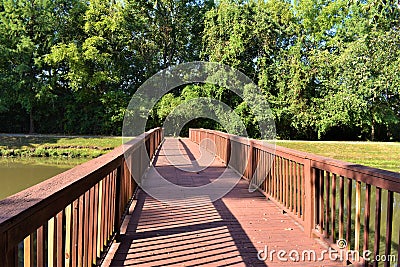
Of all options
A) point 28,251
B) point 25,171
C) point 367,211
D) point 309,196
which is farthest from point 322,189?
point 25,171

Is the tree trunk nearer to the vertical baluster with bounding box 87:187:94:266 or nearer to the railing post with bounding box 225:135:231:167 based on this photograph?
the railing post with bounding box 225:135:231:167

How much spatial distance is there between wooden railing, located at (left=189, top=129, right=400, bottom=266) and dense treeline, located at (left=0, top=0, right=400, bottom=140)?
14.9 m

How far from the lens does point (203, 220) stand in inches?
155

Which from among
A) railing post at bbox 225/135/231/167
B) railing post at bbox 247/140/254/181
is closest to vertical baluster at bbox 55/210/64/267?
railing post at bbox 247/140/254/181

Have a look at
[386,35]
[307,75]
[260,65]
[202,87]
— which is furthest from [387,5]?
[202,87]

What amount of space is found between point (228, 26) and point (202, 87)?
4100 millimetres

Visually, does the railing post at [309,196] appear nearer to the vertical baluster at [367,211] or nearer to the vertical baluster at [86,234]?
the vertical baluster at [367,211]

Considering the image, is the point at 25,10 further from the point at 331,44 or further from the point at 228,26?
the point at 331,44

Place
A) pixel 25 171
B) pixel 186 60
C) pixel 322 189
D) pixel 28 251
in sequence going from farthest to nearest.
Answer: pixel 186 60 < pixel 25 171 < pixel 322 189 < pixel 28 251

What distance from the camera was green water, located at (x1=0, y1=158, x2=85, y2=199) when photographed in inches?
430

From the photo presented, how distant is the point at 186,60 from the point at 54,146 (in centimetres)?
1116

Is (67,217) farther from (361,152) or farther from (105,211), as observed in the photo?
(361,152)

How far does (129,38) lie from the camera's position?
25.4m

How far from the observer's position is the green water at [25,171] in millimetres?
10930
